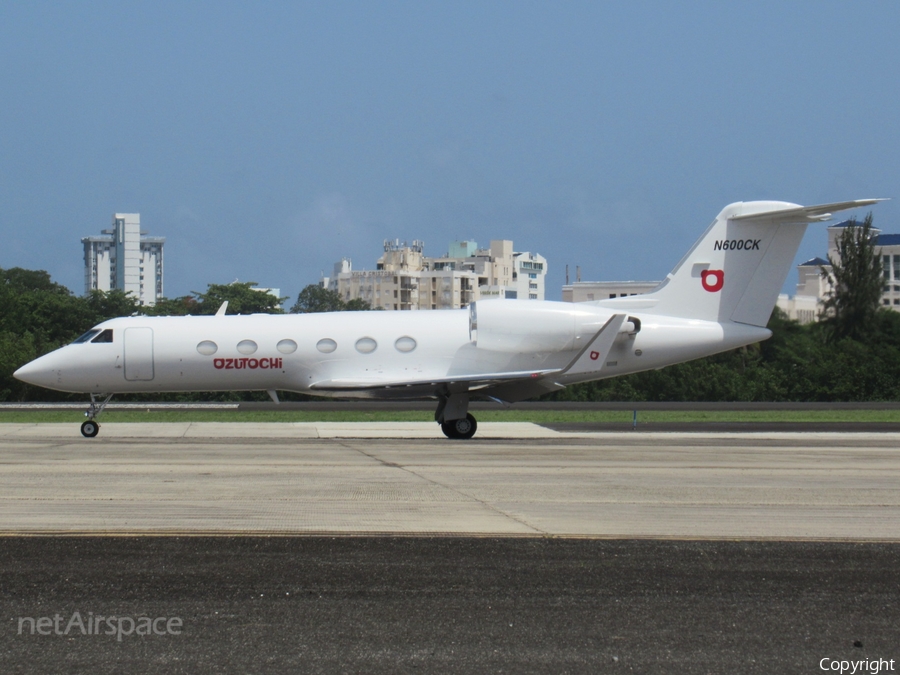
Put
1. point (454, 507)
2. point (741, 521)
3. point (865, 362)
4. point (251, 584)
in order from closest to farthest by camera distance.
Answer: point (251, 584) → point (741, 521) → point (454, 507) → point (865, 362)

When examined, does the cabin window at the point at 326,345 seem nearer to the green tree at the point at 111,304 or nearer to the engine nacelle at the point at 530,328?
the engine nacelle at the point at 530,328

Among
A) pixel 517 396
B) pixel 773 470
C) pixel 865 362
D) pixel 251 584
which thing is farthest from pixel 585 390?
pixel 251 584

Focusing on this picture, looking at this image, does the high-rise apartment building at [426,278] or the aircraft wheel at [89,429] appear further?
the high-rise apartment building at [426,278]

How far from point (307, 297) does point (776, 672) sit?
437 feet

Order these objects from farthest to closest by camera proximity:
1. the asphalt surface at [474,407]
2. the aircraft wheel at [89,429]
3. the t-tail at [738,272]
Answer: the asphalt surface at [474,407] < the t-tail at [738,272] < the aircraft wheel at [89,429]

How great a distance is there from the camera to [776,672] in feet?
19.8

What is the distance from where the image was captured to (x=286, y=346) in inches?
946

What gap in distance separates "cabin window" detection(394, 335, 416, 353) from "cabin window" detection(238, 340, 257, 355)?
11.1 ft

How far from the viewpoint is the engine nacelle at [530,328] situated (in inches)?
953

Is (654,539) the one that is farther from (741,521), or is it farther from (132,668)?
(132,668)

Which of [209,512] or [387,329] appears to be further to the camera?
[387,329]

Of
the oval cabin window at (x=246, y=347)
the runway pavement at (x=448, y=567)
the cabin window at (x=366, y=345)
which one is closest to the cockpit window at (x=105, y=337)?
the oval cabin window at (x=246, y=347)
